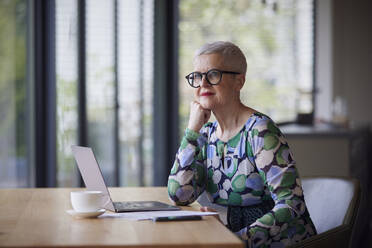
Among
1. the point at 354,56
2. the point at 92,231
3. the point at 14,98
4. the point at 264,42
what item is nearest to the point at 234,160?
the point at 92,231

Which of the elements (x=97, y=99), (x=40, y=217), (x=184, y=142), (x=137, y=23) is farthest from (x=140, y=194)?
(x=137, y=23)

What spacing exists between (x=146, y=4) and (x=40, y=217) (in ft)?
11.6

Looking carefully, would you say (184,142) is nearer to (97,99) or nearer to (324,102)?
(97,99)

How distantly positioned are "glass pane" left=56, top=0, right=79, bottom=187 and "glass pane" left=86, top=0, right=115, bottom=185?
0.45 ft

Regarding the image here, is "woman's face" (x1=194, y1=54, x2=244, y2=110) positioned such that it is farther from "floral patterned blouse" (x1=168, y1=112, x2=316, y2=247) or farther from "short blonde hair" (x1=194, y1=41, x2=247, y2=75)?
"floral patterned blouse" (x1=168, y1=112, x2=316, y2=247)

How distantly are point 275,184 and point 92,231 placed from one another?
2.20ft

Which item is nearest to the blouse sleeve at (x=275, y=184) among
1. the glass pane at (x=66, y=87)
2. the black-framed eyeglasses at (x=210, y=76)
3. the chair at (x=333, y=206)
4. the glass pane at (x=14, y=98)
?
the chair at (x=333, y=206)

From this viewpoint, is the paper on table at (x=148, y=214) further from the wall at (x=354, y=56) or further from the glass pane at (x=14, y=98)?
the wall at (x=354, y=56)

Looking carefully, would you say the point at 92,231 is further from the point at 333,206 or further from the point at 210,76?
the point at 333,206

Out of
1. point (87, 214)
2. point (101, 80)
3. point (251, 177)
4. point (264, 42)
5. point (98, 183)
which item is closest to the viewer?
point (87, 214)

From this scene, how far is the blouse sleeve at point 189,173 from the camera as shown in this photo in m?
2.16

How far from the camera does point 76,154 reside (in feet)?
6.51

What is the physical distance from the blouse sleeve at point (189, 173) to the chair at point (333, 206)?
42 centimetres

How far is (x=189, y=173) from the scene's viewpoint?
7.27 feet
